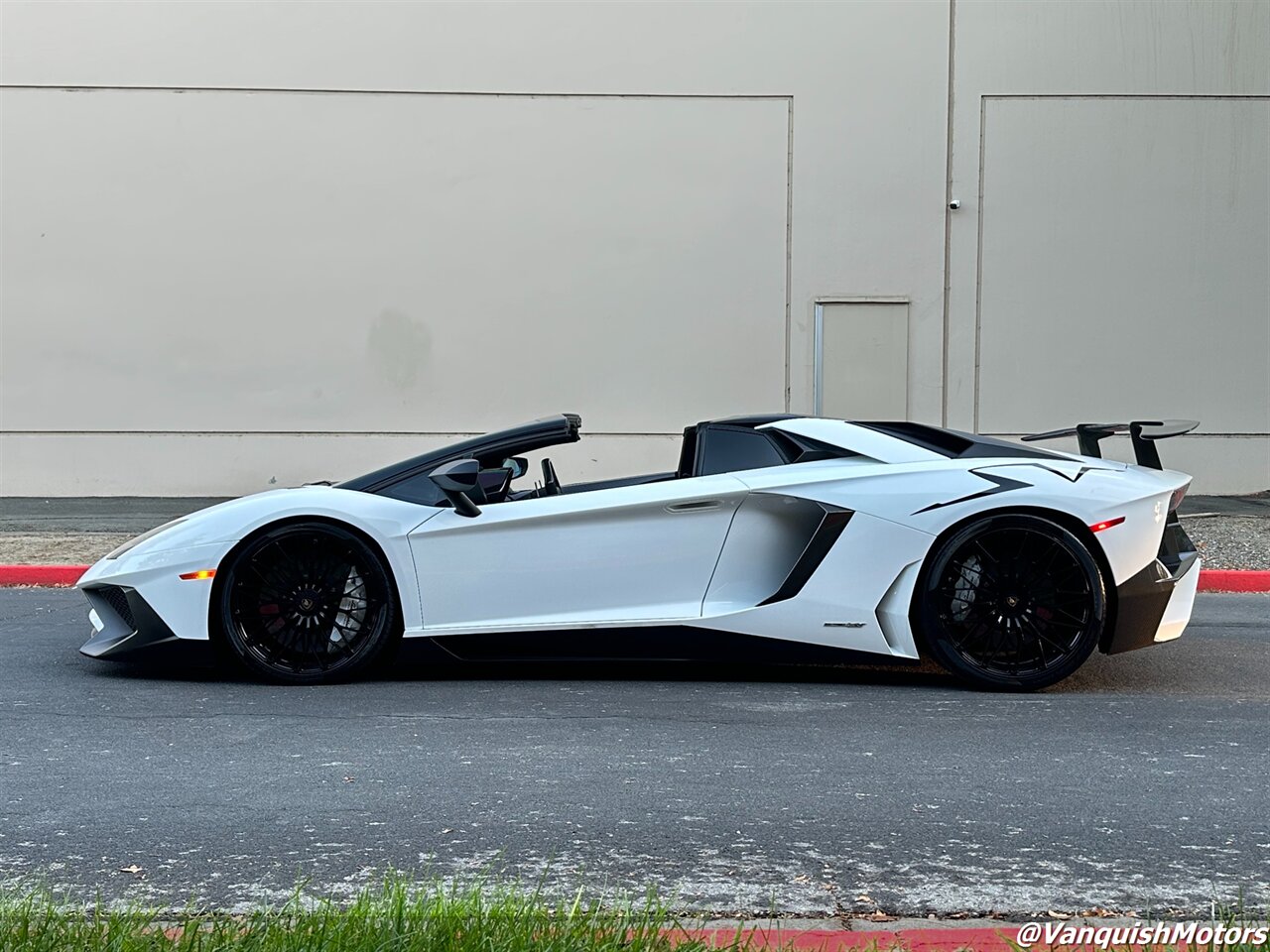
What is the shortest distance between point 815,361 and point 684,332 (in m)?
1.42

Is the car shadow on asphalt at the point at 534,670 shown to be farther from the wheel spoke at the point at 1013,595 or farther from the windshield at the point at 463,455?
the windshield at the point at 463,455

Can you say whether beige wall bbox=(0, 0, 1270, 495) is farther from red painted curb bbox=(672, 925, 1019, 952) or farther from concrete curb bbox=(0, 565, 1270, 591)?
red painted curb bbox=(672, 925, 1019, 952)

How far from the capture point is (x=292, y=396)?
1495cm

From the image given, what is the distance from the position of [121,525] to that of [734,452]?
7660mm

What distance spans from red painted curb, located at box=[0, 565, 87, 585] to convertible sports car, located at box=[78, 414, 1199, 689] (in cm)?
402

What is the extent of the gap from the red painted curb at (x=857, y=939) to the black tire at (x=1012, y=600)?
8.56 ft

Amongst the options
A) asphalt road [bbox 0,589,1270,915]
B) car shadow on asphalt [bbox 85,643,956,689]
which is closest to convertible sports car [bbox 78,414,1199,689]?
car shadow on asphalt [bbox 85,643,956,689]

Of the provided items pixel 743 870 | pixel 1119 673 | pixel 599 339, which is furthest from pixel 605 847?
pixel 599 339

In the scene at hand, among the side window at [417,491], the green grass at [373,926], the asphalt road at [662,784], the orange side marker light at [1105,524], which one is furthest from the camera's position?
the side window at [417,491]

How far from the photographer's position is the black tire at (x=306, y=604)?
18.8 feet

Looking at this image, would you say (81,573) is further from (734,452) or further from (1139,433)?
(1139,433)

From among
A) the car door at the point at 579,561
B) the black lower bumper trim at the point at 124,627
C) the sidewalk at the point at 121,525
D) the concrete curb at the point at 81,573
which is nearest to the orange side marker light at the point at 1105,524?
the car door at the point at 579,561

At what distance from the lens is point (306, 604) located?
18.9 feet

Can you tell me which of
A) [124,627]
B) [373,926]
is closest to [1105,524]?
[373,926]
